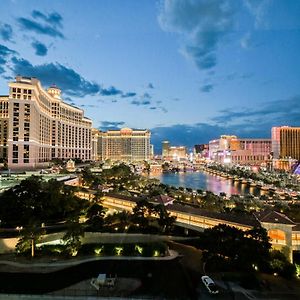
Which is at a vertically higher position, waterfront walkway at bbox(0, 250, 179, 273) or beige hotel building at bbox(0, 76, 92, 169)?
beige hotel building at bbox(0, 76, 92, 169)

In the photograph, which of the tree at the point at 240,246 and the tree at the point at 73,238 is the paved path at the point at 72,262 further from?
the tree at the point at 240,246

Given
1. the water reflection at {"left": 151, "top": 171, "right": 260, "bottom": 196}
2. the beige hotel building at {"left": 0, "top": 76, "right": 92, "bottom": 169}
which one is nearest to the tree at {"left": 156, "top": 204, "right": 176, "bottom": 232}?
the water reflection at {"left": 151, "top": 171, "right": 260, "bottom": 196}

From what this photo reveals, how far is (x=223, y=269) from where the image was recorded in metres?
15.5

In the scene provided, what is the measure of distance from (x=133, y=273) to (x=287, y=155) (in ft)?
362

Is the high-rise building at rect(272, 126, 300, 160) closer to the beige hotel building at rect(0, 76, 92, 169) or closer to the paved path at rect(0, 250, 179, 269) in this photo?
the beige hotel building at rect(0, 76, 92, 169)

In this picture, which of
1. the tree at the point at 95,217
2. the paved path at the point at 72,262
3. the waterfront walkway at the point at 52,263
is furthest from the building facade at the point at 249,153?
the waterfront walkway at the point at 52,263

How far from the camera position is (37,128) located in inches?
2579

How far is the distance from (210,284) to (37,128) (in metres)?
60.2

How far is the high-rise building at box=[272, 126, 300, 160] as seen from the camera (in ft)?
364

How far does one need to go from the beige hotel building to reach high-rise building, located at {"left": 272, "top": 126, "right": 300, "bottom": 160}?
2811 inches

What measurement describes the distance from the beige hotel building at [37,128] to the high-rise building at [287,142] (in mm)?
71411

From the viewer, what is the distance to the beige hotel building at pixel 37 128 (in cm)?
5753

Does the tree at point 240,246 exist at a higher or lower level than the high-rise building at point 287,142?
lower

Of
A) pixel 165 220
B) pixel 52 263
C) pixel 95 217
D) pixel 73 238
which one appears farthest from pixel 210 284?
pixel 95 217
